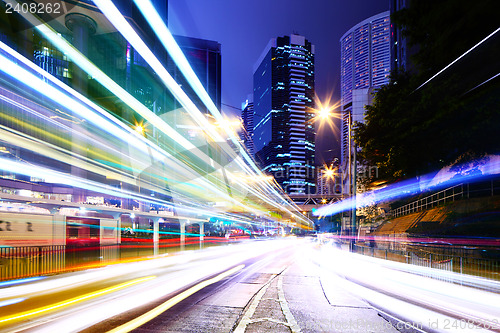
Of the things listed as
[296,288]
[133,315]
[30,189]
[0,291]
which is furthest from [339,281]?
[30,189]

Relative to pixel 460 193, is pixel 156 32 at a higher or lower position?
higher

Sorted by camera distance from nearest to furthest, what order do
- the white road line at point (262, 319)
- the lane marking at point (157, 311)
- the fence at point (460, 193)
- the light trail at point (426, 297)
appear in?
1. the lane marking at point (157, 311)
2. the white road line at point (262, 319)
3. the light trail at point (426, 297)
4. the fence at point (460, 193)

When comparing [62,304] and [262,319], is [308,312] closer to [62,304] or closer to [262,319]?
[262,319]

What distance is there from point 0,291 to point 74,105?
879 centimetres

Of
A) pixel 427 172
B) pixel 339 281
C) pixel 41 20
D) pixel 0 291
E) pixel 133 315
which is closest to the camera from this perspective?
pixel 133 315

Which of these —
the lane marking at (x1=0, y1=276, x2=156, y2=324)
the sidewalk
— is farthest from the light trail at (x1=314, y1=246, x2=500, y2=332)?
the lane marking at (x1=0, y1=276, x2=156, y2=324)

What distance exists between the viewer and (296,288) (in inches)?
446

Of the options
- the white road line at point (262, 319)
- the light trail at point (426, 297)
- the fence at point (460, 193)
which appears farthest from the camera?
the fence at point (460, 193)

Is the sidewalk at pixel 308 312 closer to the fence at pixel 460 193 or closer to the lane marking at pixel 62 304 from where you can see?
the lane marking at pixel 62 304

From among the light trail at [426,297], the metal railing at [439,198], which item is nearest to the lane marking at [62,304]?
the light trail at [426,297]

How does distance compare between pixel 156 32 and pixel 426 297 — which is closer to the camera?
pixel 426 297

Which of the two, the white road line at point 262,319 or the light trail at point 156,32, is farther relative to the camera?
the light trail at point 156,32

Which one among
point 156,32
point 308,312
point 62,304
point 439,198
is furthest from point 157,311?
point 439,198

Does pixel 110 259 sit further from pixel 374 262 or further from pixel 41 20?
pixel 41 20
